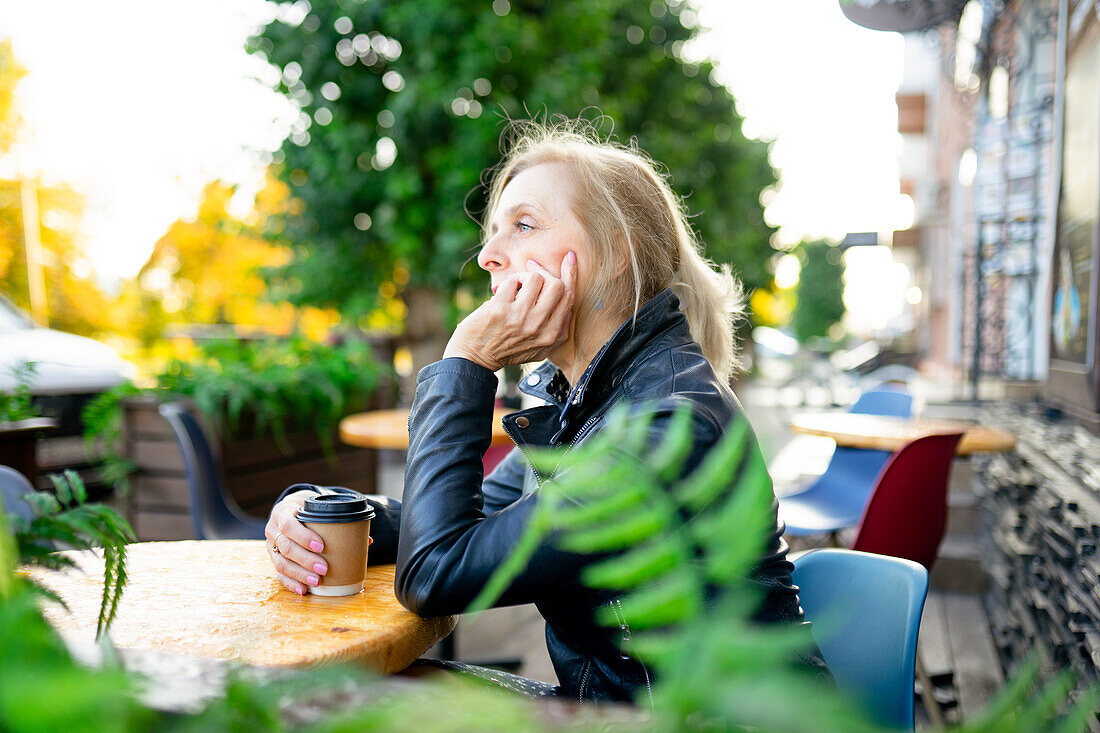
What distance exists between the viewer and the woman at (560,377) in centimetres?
132

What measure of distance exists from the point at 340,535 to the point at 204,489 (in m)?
2.22

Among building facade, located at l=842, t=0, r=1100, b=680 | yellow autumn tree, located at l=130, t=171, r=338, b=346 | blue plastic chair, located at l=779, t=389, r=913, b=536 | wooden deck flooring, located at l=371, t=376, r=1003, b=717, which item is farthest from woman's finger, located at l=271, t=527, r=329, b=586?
yellow autumn tree, located at l=130, t=171, r=338, b=346

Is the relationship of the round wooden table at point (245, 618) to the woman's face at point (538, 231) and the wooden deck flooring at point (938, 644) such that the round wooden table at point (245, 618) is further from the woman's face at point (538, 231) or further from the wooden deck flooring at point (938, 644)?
the wooden deck flooring at point (938, 644)

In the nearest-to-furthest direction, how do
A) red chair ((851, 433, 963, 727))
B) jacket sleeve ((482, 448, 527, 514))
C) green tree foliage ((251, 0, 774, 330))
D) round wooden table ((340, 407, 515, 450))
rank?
jacket sleeve ((482, 448, 527, 514)) < red chair ((851, 433, 963, 727)) < round wooden table ((340, 407, 515, 450)) < green tree foliage ((251, 0, 774, 330))

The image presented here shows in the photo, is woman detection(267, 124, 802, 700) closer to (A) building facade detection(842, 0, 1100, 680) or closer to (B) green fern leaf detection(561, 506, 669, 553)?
(B) green fern leaf detection(561, 506, 669, 553)

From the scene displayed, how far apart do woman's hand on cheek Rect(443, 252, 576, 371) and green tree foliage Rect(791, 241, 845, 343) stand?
25.5 m

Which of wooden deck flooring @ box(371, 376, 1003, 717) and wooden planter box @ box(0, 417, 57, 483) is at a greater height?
wooden planter box @ box(0, 417, 57, 483)

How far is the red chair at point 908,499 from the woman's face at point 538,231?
157cm

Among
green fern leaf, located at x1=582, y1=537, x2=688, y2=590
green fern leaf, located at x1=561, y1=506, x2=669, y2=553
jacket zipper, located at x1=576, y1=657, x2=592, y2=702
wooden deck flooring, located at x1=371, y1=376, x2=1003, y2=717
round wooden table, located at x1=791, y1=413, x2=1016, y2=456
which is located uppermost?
green fern leaf, located at x1=561, y1=506, x2=669, y2=553

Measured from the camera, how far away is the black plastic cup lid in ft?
4.65

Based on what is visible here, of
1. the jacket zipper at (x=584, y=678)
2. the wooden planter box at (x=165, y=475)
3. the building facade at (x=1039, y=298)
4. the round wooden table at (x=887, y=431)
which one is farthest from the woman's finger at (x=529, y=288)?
the wooden planter box at (x=165, y=475)

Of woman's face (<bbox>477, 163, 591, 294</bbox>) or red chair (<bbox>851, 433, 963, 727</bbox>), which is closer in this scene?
woman's face (<bbox>477, 163, 591, 294</bbox>)

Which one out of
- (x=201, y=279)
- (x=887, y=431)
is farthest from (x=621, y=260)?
(x=201, y=279)

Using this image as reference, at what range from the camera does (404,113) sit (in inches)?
284
